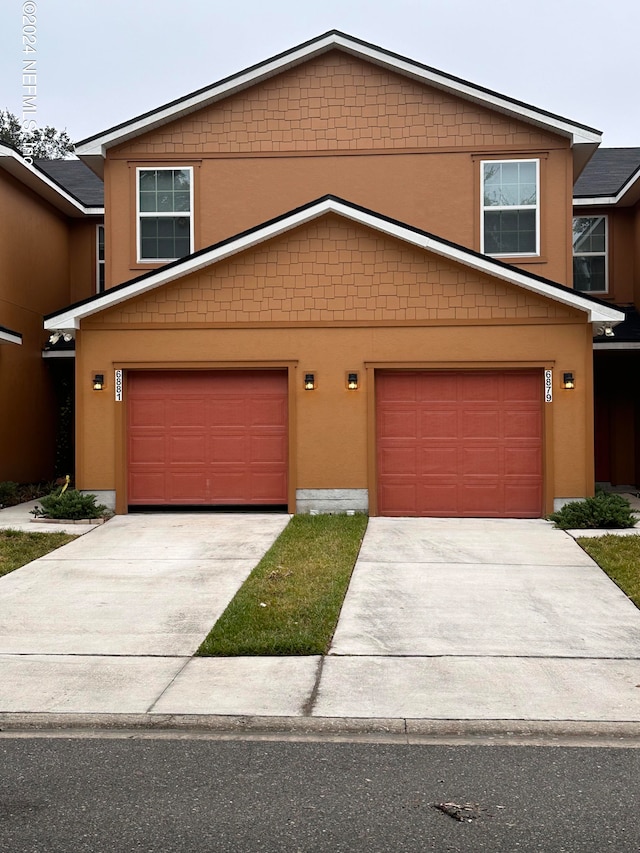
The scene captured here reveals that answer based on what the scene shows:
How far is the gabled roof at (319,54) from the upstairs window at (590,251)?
9.83 ft

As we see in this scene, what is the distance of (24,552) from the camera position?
37.0ft

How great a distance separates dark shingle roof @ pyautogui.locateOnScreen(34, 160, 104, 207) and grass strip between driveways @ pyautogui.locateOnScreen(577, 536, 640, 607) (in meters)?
13.6

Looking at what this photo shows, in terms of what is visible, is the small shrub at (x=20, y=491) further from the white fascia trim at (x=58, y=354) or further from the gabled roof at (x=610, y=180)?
the gabled roof at (x=610, y=180)

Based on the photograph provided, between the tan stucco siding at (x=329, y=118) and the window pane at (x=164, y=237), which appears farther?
the window pane at (x=164, y=237)

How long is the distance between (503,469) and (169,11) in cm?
2474

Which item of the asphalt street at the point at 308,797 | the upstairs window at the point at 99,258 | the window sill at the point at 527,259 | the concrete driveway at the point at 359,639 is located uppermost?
the upstairs window at the point at 99,258

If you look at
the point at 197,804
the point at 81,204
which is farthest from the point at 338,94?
the point at 197,804

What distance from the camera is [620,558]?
1055cm

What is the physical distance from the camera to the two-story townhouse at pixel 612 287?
18.5 m

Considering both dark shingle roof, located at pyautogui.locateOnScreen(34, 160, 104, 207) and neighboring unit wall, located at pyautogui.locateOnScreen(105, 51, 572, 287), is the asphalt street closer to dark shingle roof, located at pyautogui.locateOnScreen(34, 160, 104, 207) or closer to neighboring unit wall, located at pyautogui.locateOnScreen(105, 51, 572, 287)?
neighboring unit wall, located at pyautogui.locateOnScreen(105, 51, 572, 287)

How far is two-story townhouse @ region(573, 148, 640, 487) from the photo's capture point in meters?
18.5

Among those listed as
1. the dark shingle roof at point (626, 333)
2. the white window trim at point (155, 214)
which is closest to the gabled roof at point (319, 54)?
the white window trim at point (155, 214)

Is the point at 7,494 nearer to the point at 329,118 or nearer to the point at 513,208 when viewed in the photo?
the point at 329,118

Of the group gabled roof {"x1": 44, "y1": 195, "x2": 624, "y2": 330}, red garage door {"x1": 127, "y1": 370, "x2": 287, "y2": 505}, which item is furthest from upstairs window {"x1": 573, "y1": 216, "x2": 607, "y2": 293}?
red garage door {"x1": 127, "y1": 370, "x2": 287, "y2": 505}
